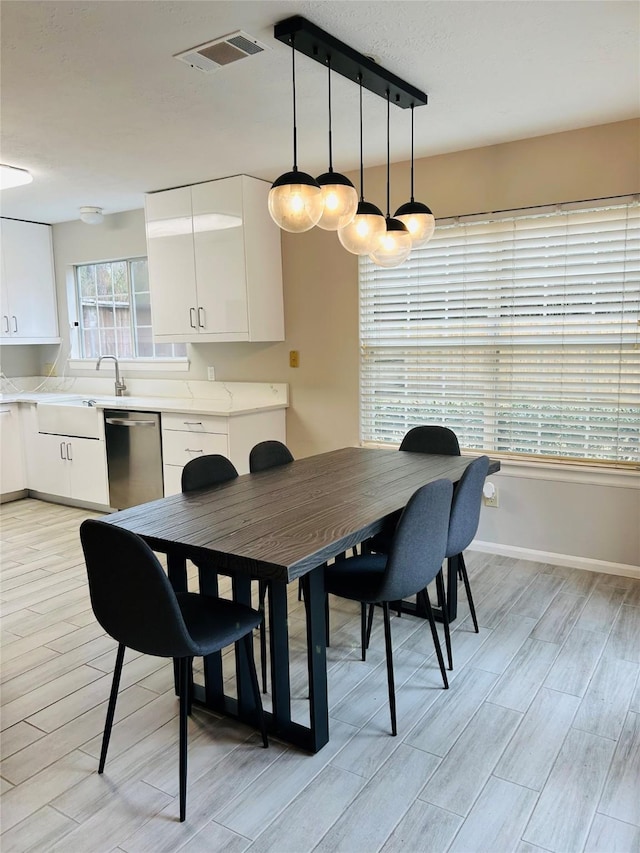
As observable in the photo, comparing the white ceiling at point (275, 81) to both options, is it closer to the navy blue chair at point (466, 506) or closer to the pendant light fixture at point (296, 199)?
the pendant light fixture at point (296, 199)

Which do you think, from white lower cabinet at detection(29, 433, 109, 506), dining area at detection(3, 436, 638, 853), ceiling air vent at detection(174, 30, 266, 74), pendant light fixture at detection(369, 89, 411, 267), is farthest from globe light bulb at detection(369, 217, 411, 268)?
white lower cabinet at detection(29, 433, 109, 506)

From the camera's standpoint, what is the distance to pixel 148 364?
536 cm

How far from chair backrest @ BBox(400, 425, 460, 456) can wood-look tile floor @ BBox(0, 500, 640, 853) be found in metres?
0.83

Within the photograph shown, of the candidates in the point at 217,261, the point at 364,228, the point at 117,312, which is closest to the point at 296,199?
the point at 364,228

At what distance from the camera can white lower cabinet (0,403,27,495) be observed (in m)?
5.22

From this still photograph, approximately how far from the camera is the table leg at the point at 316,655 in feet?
6.42

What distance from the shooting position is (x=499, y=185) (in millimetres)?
3607

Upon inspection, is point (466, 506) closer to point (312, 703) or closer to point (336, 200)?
point (312, 703)

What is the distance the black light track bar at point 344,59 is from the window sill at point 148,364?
9.54 feet

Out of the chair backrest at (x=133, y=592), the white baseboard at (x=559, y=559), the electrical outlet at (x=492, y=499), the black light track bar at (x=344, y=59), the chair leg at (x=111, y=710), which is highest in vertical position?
the black light track bar at (x=344, y=59)

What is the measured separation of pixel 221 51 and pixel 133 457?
118 inches

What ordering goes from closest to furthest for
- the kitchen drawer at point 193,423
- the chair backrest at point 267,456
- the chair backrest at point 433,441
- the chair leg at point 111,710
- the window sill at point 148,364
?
1. the chair leg at point 111,710
2. the chair backrest at point 267,456
3. the chair backrest at point 433,441
4. the kitchen drawer at point 193,423
5. the window sill at point 148,364

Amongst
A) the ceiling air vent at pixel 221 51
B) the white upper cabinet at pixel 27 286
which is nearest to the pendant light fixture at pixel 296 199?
the ceiling air vent at pixel 221 51

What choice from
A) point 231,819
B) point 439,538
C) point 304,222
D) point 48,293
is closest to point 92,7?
point 304,222
